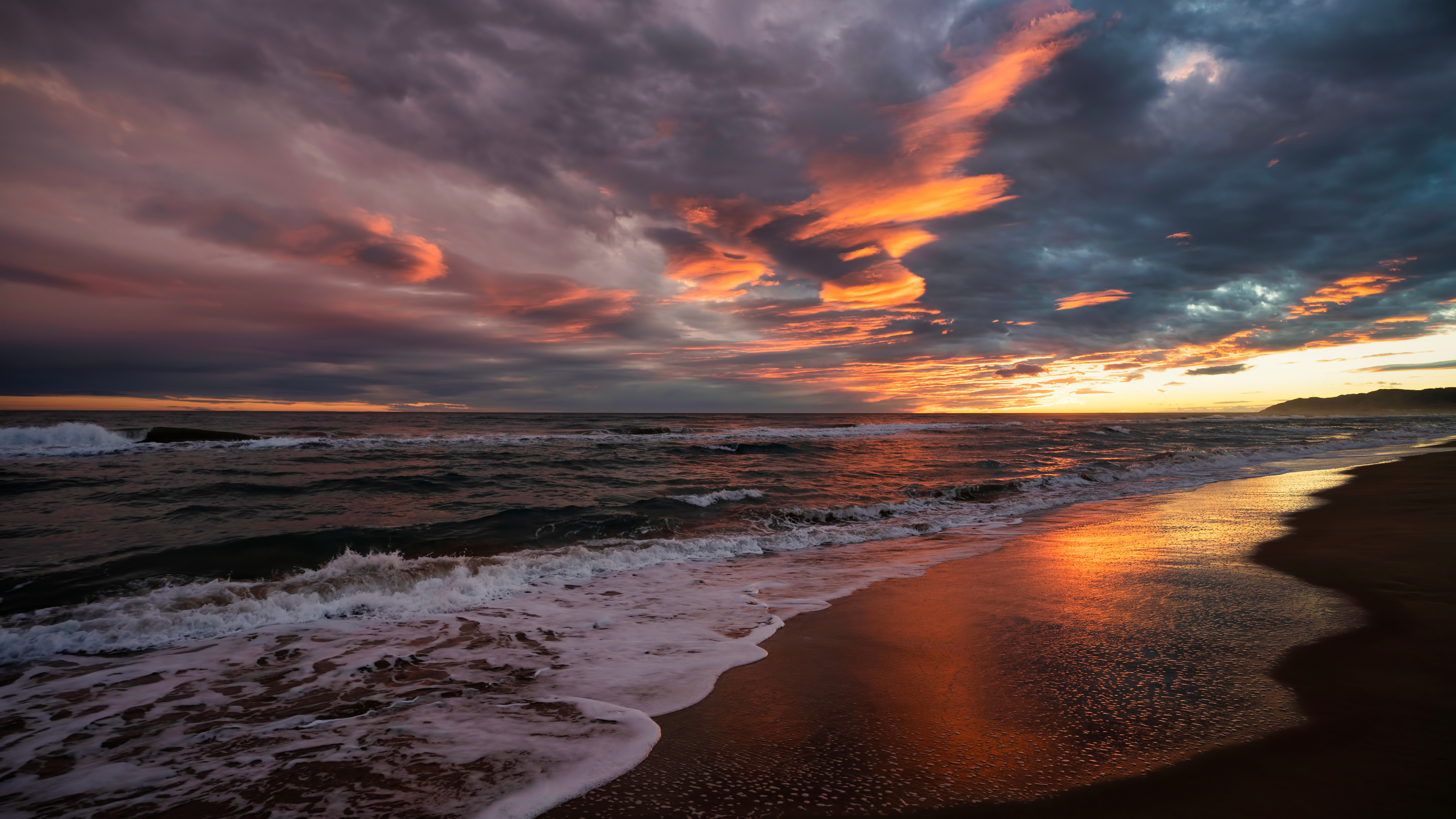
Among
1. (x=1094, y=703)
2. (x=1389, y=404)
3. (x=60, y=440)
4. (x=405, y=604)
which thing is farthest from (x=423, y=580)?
(x=1389, y=404)

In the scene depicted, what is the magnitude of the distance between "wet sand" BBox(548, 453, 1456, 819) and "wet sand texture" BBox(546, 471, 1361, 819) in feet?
0.05

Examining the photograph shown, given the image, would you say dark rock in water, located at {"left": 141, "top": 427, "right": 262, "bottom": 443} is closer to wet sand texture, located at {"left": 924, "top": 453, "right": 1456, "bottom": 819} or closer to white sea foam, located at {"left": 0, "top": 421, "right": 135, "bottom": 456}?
white sea foam, located at {"left": 0, "top": 421, "right": 135, "bottom": 456}

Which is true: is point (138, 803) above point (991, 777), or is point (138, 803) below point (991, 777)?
below

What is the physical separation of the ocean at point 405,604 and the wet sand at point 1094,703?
1.77 feet

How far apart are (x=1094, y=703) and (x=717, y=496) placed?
9824 millimetres

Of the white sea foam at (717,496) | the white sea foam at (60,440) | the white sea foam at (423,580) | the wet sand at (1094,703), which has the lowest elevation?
the white sea foam at (423,580)

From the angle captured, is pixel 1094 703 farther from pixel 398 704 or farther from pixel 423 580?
pixel 423 580

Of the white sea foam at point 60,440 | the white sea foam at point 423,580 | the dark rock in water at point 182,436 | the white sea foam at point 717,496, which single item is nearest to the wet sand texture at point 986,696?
the white sea foam at point 423,580

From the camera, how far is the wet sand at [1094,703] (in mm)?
2400

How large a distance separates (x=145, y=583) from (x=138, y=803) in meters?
5.19

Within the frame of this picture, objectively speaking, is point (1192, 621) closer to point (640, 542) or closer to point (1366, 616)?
point (1366, 616)

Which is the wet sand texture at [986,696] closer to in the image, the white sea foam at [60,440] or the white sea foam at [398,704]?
the white sea foam at [398,704]

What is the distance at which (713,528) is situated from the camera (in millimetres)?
10070

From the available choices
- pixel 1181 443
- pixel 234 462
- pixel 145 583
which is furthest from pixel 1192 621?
pixel 1181 443
